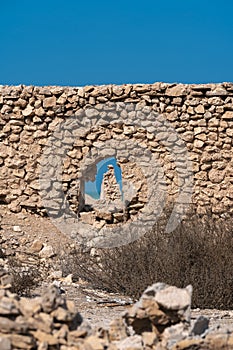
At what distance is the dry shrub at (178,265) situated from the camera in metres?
8.14

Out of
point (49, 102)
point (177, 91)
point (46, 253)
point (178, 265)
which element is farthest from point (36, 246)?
point (177, 91)

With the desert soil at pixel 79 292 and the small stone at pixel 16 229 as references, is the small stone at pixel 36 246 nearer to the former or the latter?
the desert soil at pixel 79 292

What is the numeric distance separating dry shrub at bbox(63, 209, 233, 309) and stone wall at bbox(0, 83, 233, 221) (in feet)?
8.74

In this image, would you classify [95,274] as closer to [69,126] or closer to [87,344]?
[69,126]

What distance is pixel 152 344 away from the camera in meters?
4.56

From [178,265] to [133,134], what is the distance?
4080 millimetres

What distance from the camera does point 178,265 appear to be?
8.38 metres

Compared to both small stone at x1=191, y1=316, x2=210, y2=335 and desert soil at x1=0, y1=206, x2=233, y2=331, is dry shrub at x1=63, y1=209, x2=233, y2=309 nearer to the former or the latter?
desert soil at x1=0, y1=206, x2=233, y2=331

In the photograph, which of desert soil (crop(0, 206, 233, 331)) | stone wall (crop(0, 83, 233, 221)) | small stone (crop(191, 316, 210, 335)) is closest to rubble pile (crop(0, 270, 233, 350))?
small stone (crop(191, 316, 210, 335))

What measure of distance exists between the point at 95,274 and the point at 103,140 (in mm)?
3349

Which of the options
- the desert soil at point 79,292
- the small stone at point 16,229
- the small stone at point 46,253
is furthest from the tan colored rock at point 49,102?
the small stone at point 46,253

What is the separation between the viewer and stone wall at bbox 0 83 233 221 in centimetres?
1198

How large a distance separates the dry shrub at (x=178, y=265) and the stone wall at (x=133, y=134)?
2.66 m

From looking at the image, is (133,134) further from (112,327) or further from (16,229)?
(112,327)
